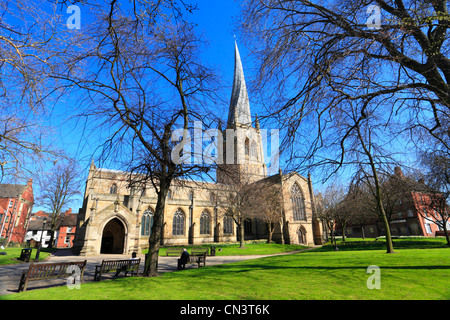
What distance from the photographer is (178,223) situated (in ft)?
112

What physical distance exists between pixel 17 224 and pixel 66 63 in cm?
5403

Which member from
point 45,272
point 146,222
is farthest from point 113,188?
point 45,272

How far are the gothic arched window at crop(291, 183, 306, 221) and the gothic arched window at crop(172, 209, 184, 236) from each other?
20128 mm

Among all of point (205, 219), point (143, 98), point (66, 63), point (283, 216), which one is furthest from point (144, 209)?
point (66, 63)

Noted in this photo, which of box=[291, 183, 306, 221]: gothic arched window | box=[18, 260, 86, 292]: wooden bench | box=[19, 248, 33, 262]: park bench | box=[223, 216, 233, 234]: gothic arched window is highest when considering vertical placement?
box=[291, 183, 306, 221]: gothic arched window

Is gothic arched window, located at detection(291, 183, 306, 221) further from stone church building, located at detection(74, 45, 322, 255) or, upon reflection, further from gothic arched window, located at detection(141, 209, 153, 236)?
gothic arched window, located at detection(141, 209, 153, 236)

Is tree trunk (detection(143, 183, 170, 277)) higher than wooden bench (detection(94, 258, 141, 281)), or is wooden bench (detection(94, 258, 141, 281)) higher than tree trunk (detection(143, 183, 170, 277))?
tree trunk (detection(143, 183, 170, 277))

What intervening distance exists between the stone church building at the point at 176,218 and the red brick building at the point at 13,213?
20.4 meters

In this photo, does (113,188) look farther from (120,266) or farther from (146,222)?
(120,266)

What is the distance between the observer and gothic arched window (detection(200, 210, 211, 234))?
36.1 metres

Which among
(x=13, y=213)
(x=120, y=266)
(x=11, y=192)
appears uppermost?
(x=11, y=192)

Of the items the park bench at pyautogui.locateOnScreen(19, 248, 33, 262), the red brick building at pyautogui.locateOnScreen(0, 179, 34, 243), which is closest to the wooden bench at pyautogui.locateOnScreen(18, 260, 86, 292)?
the park bench at pyautogui.locateOnScreen(19, 248, 33, 262)

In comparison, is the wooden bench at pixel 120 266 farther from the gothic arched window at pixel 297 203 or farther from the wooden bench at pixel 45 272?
the gothic arched window at pixel 297 203

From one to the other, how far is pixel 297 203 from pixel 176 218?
22.4m
